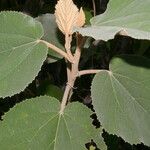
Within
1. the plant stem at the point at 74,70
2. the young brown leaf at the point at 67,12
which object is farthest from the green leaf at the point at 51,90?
the young brown leaf at the point at 67,12

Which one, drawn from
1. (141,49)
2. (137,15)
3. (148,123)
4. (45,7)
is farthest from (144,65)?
(45,7)

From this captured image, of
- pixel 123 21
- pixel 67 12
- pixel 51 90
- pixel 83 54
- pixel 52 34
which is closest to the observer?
pixel 123 21

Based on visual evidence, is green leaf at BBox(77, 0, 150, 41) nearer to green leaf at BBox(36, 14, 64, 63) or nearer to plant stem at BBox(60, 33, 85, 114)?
plant stem at BBox(60, 33, 85, 114)

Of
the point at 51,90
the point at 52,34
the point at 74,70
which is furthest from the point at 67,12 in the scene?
the point at 51,90

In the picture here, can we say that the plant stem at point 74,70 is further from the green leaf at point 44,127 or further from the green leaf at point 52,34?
the green leaf at point 52,34

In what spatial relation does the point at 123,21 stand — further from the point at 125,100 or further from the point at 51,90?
the point at 51,90

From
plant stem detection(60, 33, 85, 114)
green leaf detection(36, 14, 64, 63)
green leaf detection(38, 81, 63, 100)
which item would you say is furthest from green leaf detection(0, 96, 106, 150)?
green leaf detection(38, 81, 63, 100)

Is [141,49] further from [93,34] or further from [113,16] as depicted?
[93,34]
